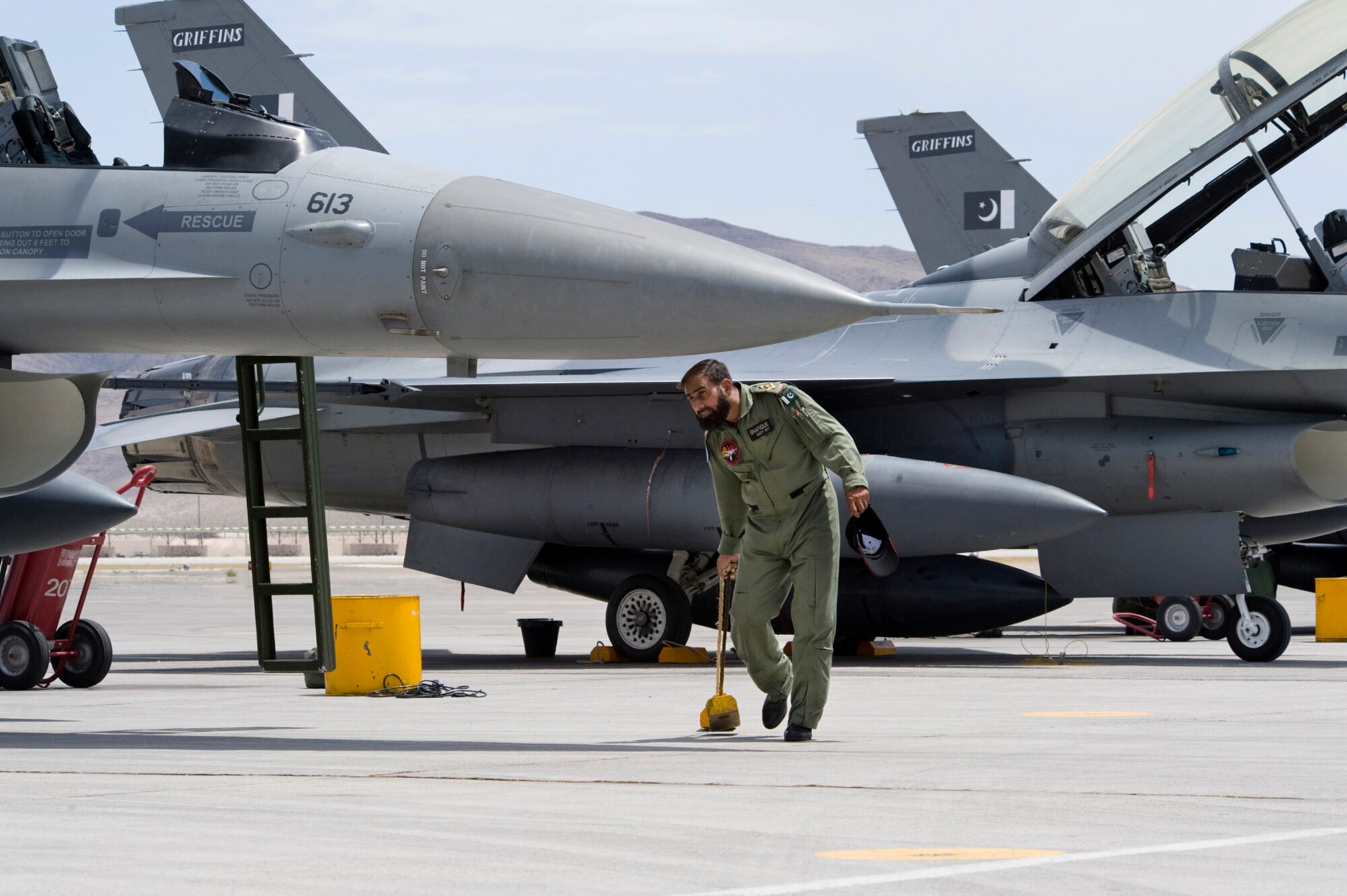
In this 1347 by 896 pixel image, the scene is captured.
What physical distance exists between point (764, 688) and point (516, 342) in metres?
1.89

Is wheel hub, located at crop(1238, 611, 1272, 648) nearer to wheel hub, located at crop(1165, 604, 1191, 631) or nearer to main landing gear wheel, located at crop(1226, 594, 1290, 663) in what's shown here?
main landing gear wheel, located at crop(1226, 594, 1290, 663)

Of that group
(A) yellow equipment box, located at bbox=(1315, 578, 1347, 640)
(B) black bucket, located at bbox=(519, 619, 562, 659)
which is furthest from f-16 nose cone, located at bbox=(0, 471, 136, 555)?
(A) yellow equipment box, located at bbox=(1315, 578, 1347, 640)

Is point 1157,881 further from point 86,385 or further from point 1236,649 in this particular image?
point 1236,649

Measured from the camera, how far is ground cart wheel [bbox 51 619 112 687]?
460 inches

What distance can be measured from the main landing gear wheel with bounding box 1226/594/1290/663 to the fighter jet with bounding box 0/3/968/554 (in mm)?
7508

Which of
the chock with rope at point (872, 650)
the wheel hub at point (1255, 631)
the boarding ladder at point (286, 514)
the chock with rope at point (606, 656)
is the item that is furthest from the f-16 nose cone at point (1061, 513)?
the boarding ladder at point (286, 514)

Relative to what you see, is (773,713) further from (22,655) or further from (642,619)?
(642,619)

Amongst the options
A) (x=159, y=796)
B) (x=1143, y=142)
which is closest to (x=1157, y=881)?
(x=159, y=796)

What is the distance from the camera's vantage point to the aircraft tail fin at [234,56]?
641 inches

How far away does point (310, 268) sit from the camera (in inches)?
293

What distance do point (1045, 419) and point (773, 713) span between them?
7195 mm

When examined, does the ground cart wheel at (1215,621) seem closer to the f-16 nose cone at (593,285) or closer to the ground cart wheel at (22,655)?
the f-16 nose cone at (593,285)

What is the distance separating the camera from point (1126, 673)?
463 inches

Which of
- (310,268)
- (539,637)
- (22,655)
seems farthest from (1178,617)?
(310,268)
